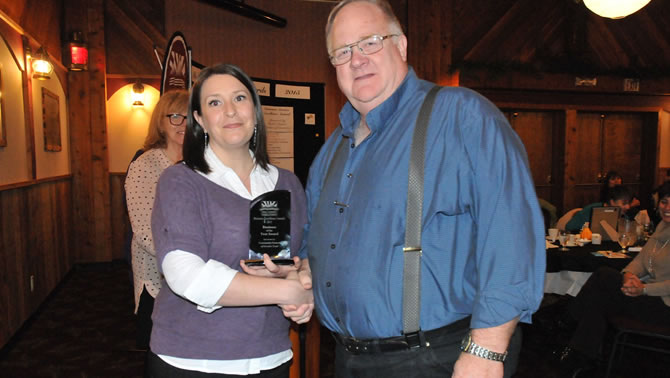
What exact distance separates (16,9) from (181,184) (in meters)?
4.65

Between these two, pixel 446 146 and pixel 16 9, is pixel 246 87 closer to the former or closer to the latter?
pixel 446 146

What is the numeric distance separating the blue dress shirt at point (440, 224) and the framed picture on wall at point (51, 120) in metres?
5.40

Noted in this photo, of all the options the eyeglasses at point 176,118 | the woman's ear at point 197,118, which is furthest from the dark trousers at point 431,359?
the eyeglasses at point 176,118

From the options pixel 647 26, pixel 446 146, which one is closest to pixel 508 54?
pixel 647 26

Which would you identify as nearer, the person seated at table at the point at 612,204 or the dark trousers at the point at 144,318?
the dark trousers at the point at 144,318

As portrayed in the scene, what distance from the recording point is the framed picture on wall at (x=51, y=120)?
557 cm

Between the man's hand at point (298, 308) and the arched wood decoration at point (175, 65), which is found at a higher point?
the arched wood decoration at point (175, 65)

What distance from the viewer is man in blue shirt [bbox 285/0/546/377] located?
113cm

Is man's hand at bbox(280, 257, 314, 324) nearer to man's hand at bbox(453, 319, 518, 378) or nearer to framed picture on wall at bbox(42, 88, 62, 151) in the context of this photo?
man's hand at bbox(453, 319, 518, 378)

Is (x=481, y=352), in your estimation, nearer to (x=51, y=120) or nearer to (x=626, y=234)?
(x=626, y=234)

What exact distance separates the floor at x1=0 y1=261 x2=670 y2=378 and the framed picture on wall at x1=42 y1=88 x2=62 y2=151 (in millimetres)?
1874

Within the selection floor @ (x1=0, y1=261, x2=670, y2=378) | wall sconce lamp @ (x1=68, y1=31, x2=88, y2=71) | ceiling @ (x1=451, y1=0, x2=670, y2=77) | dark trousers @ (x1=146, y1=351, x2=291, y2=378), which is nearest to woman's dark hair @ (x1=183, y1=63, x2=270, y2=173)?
dark trousers @ (x1=146, y1=351, x2=291, y2=378)

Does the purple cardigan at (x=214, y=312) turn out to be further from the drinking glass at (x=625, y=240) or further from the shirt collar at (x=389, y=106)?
the drinking glass at (x=625, y=240)

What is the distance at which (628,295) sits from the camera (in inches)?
133
